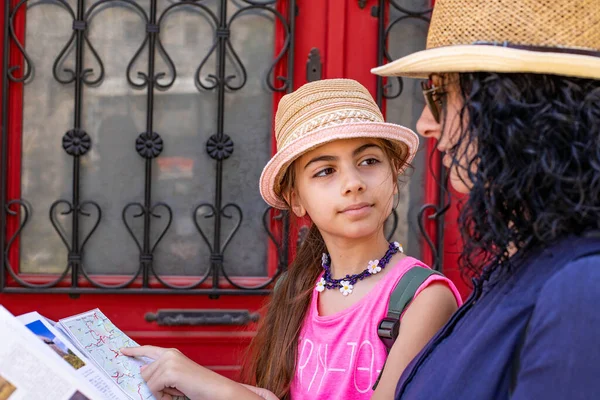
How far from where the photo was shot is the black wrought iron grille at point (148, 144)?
8.98ft

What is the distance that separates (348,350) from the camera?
5.25ft

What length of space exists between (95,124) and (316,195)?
140 centimetres

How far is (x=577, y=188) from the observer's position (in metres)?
0.94

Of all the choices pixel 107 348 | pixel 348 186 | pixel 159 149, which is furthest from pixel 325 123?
pixel 159 149

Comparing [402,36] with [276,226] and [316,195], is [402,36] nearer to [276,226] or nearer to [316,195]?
[276,226]

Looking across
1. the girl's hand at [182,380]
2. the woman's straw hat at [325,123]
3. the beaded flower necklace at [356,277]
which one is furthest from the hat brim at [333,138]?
the girl's hand at [182,380]

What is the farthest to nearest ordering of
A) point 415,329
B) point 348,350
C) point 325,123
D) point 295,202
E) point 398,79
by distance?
point 398,79
point 295,202
point 325,123
point 348,350
point 415,329

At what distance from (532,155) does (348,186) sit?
2.42ft

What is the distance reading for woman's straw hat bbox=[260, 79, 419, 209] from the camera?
1.68 meters

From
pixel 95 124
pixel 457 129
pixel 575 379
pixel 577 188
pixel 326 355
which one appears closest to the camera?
pixel 575 379

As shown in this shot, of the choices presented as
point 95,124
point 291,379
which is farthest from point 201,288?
point 291,379

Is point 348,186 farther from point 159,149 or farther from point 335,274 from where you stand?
point 159,149

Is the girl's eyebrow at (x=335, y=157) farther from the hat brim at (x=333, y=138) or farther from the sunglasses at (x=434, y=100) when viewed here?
the sunglasses at (x=434, y=100)

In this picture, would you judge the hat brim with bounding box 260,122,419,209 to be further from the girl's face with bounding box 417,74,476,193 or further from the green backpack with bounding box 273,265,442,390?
the girl's face with bounding box 417,74,476,193
